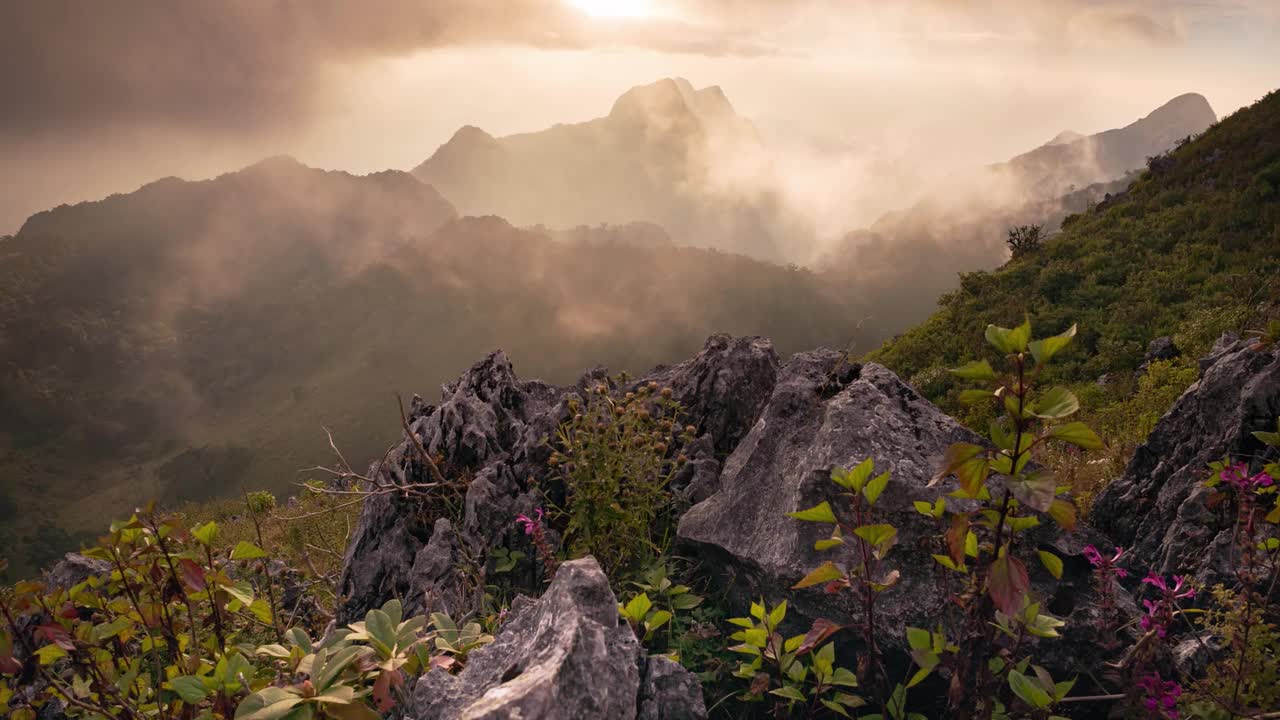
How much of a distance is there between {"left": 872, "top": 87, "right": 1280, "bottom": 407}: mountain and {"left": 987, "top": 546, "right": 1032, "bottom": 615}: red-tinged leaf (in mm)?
14900

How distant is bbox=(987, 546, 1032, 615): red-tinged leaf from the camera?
97.5 inches

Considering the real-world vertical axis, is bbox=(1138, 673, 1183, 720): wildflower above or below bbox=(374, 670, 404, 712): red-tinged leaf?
below

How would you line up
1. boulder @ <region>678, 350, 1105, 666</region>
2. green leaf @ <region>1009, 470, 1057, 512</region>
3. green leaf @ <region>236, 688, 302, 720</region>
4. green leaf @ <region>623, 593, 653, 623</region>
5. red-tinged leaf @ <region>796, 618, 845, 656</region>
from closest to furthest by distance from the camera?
1. green leaf @ <region>1009, 470, 1057, 512</region>
2. green leaf @ <region>236, 688, 302, 720</region>
3. red-tinged leaf @ <region>796, 618, 845, 656</region>
4. green leaf @ <region>623, 593, 653, 623</region>
5. boulder @ <region>678, 350, 1105, 666</region>

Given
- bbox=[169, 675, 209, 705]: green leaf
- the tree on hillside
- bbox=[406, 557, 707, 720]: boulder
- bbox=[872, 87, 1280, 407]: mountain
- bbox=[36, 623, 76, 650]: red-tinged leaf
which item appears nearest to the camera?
bbox=[406, 557, 707, 720]: boulder

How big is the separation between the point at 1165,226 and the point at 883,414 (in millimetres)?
26043

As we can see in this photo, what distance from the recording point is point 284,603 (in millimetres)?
7031

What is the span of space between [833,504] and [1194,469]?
2787 millimetres

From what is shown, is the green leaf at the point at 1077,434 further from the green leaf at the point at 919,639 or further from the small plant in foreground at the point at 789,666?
the small plant in foreground at the point at 789,666

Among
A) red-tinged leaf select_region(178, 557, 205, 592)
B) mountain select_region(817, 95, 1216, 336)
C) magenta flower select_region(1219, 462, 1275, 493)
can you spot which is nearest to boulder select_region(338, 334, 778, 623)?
red-tinged leaf select_region(178, 557, 205, 592)

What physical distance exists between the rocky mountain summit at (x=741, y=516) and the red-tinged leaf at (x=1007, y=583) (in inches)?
54.0

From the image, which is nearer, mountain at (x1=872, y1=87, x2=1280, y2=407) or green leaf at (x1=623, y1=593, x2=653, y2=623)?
green leaf at (x1=623, y1=593, x2=653, y2=623)

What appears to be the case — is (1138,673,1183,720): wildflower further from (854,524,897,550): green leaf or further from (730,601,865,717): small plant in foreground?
(854,524,897,550): green leaf

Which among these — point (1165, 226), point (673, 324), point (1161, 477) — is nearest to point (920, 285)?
point (673, 324)

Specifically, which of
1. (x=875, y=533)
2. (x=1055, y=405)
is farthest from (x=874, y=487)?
(x=1055, y=405)
